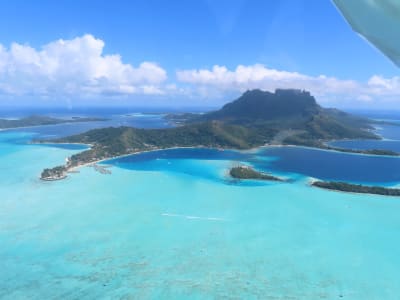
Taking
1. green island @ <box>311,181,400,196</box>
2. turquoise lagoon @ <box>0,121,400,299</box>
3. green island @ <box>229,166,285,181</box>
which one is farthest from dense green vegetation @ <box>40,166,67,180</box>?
green island @ <box>311,181,400,196</box>

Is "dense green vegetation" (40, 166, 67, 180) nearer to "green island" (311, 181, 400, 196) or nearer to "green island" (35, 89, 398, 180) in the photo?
"green island" (35, 89, 398, 180)

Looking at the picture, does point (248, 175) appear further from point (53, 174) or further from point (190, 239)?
point (53, 174)

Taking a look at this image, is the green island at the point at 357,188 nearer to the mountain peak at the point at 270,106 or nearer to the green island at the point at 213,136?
the green island at the point at 213,136

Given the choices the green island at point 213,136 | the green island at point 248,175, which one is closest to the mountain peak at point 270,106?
the green island at point 213,136

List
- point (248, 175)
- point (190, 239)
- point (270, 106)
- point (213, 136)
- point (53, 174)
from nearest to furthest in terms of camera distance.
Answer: point (190, 239)
point (53, 174)
point (248, 175)
point (213, 136)
point (270, 106)

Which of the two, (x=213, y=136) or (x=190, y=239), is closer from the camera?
(x=190, y=239)

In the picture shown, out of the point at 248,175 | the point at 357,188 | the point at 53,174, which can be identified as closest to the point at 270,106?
the point at 248,175

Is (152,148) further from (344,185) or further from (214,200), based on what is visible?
(344,185)

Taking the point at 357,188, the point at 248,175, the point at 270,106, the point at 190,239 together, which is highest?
the point at 270,106
